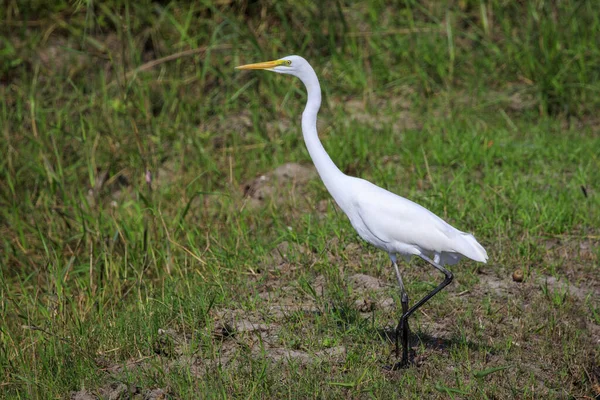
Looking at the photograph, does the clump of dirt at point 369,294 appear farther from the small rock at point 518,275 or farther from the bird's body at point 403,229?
the small rock at point 518,275

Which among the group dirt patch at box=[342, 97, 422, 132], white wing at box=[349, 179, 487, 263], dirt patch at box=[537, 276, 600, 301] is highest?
white wing at box=[349, 179, 487, 263]

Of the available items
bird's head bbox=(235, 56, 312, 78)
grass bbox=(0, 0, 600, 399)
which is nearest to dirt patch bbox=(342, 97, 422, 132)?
grass bbox=(0, 0, 600, 399)

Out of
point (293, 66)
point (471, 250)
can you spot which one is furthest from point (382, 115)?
point (471, 250)

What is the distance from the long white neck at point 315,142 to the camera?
360 cm

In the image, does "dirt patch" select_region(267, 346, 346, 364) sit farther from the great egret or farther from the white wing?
the white wing

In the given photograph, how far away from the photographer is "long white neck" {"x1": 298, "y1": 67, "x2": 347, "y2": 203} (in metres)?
3.60

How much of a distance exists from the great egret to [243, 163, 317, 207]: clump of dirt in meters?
1.79

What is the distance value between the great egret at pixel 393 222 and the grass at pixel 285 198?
41cm

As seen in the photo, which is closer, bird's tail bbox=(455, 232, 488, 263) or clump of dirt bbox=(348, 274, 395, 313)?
bird's tail bbox=(455, 232, 488, 263)

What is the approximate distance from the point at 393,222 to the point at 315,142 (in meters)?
0.50

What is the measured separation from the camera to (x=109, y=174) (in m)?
6.27

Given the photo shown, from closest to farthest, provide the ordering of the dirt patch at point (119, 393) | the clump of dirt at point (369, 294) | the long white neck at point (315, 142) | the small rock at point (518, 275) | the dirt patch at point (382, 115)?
1. the dirt patch at point (119, 393)
2. the long white neck at point (315, 142)
3. the clump of dirt at point (369, 294)
4. the small rock at point (518, 275)
5. the dirt patch at point (382, 115)

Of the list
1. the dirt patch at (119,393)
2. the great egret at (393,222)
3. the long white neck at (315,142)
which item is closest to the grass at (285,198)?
the dirt patch at (119,393)

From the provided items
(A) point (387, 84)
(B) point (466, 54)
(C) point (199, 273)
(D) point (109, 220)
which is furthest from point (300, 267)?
(B) point (466, 54)
